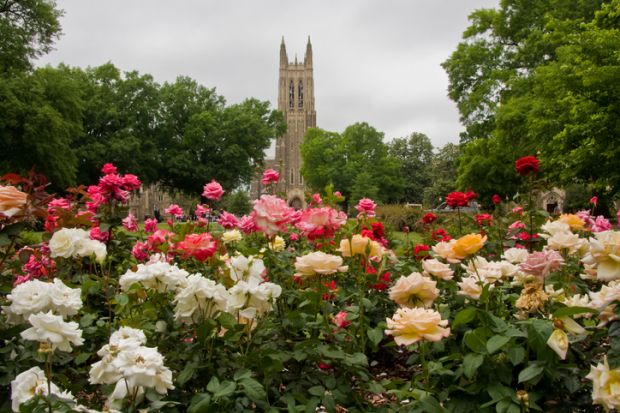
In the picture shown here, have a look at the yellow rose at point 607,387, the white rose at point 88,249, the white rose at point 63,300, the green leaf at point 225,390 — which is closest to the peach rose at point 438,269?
the yellow rose at point 607,387

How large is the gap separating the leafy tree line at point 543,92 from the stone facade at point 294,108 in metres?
58.4

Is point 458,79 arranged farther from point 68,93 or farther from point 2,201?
point 2,201

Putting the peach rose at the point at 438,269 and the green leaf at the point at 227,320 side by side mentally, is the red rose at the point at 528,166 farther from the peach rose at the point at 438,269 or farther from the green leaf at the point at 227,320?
the green leaf at the point at 227,320

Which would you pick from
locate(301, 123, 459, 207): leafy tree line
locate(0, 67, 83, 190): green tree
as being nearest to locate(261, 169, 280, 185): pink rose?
locate(0, 67, 83, 190): green tree

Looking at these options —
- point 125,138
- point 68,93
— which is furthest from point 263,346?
point 125,138

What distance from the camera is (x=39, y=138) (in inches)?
834

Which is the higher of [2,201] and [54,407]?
[2,201]

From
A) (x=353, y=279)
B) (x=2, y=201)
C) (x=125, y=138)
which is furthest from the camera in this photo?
(x=125, y=138)

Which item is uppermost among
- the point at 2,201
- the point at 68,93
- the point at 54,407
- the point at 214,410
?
the point at 68,93

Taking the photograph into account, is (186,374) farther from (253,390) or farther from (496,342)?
(496,342)

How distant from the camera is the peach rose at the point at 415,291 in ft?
6.79

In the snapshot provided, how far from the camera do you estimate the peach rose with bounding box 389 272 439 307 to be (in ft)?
6.79

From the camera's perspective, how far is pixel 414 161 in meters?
67.0

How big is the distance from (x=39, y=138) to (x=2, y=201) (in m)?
21.4
